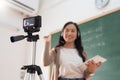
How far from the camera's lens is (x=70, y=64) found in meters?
1.54

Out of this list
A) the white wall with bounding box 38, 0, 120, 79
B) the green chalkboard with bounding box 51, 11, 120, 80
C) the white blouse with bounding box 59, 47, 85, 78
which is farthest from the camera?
the white wall with bounding box 38, 0, 120, 79

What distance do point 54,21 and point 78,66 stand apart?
1.45m

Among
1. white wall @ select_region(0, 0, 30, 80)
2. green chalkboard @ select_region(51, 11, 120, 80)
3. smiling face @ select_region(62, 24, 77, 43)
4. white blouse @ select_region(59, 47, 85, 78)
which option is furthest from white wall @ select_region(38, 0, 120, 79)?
white blouse @ select_region(59, 47, 85, 78)

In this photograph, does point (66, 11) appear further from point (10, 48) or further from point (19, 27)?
point (10, 48)

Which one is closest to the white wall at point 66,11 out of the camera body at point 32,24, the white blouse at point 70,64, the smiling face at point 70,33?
the smiling face at point 70,33

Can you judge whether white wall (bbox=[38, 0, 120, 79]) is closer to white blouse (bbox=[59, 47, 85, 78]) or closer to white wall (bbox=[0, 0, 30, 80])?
white wall (bbox=[0, 0, 30, 80])

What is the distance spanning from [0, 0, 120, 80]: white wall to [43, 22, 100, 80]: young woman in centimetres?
81

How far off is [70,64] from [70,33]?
267 millimetres

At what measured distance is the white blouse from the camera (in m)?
1.51

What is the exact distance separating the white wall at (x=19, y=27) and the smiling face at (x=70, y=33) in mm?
786

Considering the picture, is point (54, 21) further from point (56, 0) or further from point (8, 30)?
point (8, 30)

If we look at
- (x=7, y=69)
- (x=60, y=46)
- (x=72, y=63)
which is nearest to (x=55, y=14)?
(x=7, y=69)

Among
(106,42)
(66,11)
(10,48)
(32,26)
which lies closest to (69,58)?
(32,26)

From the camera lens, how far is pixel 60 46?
5.53 ft
